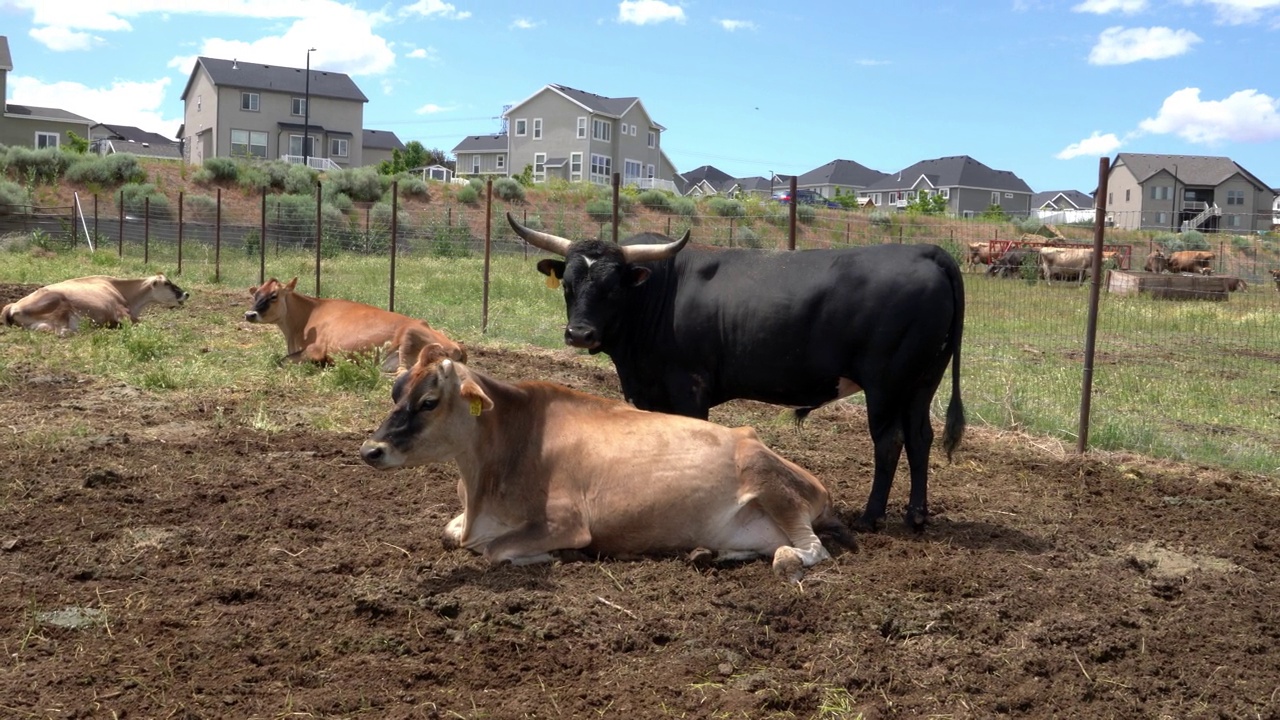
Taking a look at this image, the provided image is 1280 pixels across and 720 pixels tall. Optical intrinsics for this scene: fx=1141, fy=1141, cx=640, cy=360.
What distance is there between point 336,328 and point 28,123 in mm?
66220

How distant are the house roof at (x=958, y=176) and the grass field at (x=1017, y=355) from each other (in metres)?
85.4

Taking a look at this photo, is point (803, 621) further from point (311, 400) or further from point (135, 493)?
point (311, 400)

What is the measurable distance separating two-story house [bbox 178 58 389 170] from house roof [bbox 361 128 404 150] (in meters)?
15.0

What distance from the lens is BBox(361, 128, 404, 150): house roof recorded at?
3765 inches

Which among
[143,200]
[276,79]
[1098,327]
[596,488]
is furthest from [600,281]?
[276,79]

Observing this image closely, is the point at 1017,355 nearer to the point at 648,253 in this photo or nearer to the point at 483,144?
the point at 648,253

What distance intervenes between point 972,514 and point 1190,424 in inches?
159

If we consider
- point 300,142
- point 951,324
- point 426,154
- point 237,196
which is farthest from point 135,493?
point 426,154

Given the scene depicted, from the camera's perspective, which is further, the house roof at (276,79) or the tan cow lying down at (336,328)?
the house roof at (276,79)

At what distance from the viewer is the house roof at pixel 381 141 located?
95.6 m

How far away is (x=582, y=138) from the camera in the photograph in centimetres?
7900

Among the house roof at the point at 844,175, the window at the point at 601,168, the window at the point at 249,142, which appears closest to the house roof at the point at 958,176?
the house roof at the point at 844,175

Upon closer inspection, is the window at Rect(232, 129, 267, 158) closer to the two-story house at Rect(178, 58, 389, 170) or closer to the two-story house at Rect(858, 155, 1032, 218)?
the two-story house at Rect(178, 58, 389, 170)

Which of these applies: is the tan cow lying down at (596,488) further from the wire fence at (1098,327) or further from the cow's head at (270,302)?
the cow's head at (270,302)
